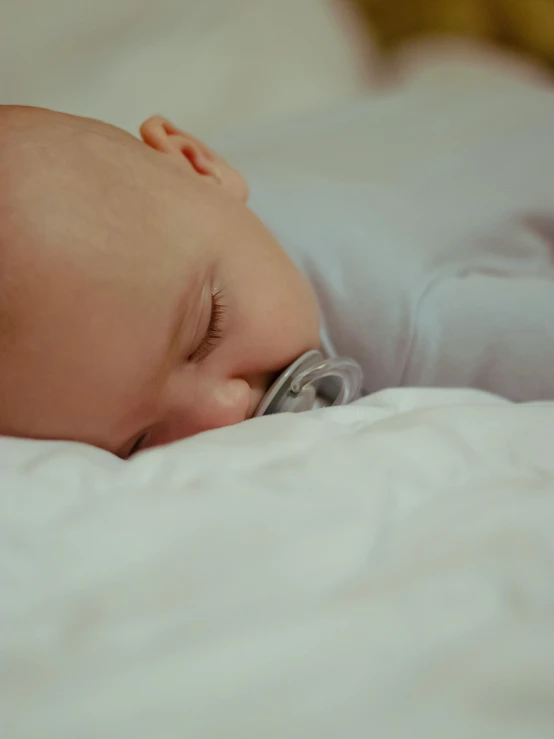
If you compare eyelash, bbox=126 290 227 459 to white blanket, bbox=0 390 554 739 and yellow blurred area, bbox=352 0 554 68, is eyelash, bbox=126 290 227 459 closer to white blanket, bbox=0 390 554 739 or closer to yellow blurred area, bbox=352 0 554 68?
white blanket, bbox=0 390 554 739

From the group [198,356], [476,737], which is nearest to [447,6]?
[198,356]

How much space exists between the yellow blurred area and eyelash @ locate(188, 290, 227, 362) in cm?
112

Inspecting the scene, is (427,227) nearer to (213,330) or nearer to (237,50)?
(213,330)

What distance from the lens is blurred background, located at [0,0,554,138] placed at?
125cm

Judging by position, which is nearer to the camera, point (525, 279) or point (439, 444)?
point (439, 444)

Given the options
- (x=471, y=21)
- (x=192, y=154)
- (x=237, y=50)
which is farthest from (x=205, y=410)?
(x=471, y=21)

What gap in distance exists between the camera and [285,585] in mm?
448

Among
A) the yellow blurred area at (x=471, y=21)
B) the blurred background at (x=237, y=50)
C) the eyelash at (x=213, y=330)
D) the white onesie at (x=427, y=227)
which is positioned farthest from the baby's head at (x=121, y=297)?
the yellow blurred area at (x=471, y=21)

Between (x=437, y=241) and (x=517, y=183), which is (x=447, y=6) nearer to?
(x=517, y=183)

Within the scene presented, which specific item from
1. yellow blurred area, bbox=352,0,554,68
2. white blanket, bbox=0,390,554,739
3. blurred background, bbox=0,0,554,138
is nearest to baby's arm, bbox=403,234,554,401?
white blanket, bbox=0,390,554,739

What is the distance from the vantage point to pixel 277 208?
997 millimetres

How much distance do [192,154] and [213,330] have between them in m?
0.29

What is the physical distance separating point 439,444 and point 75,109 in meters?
0.94

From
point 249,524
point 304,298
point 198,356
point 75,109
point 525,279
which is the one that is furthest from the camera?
point 75,109
